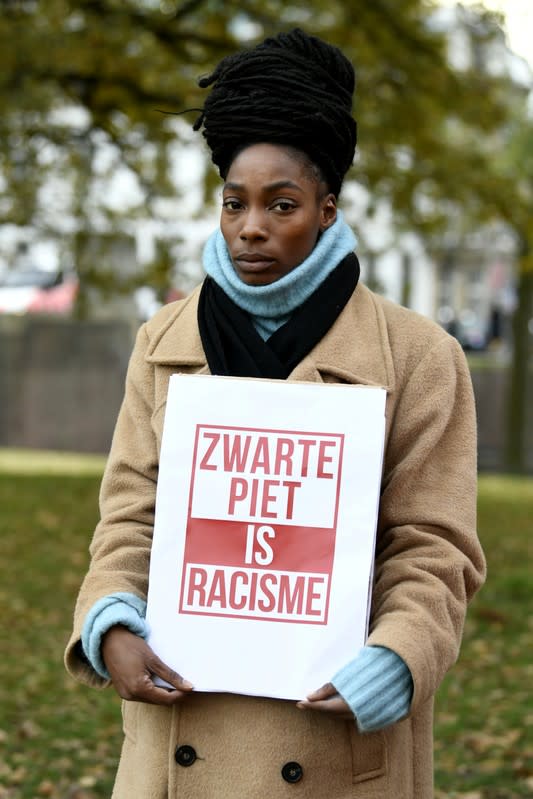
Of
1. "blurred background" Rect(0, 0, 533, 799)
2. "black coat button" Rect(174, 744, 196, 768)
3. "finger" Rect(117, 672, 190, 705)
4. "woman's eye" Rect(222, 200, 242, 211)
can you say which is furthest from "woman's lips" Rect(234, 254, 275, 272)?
"blurred background" Rect(0, 0, 533, 799)

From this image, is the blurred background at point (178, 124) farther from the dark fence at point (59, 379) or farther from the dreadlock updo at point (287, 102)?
the dreadlock updo at point (287, 102)

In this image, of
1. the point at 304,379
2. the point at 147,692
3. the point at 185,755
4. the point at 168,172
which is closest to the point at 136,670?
the point at 147,692

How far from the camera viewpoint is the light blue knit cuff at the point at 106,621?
2.30 meters

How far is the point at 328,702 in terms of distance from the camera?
87.1 inches

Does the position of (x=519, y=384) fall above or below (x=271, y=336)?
above

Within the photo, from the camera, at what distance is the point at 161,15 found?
1259 centimetres

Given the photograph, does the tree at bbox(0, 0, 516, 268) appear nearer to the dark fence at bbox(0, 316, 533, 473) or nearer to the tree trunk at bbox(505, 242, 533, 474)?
the dark fence at bbox(0, 316, 533, 473)

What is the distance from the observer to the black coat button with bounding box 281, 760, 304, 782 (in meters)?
2.33

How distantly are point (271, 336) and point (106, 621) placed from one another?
620mm

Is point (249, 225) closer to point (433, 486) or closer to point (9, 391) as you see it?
point (433, 486)

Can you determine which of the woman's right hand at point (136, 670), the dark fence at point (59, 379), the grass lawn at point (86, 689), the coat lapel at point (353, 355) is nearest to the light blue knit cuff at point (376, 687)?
the woman's right hand at point (136, 670)

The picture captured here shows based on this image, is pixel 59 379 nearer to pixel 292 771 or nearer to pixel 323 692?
pixel 292 771

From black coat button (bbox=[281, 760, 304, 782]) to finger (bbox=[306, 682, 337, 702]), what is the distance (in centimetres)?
17

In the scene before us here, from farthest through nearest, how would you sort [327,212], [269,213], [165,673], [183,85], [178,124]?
[178,124] < [183,85] < [327,212] < [269,213] < [165,673]
